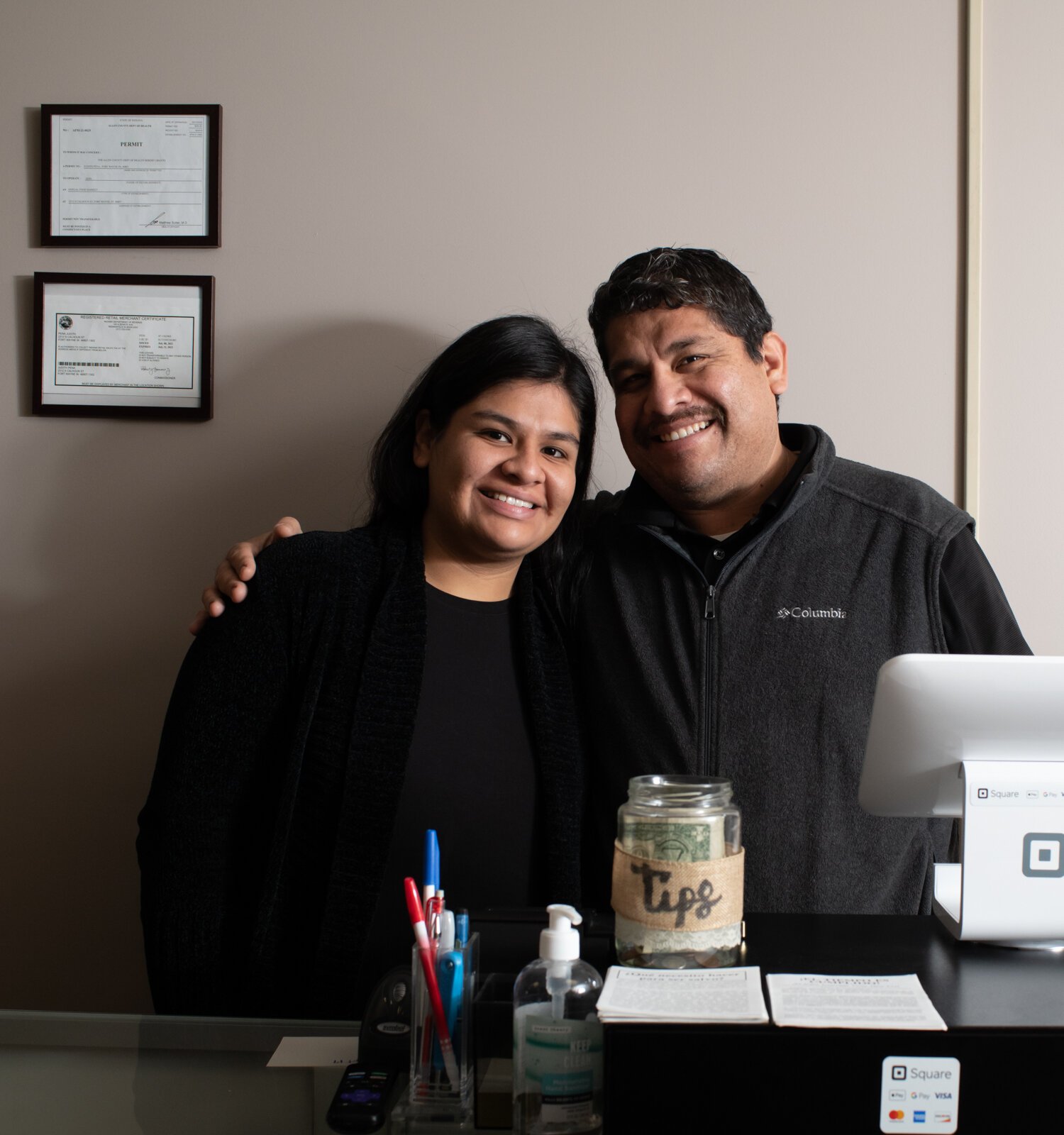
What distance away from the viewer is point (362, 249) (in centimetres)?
199

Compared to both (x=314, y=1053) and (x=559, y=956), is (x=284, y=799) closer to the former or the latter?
(x=314, y=1053)

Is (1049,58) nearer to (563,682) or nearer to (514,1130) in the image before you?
(563,682)

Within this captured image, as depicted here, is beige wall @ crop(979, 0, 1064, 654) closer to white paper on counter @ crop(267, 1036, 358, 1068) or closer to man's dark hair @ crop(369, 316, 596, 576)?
man's dark hair @ crop(369, 316, 596, 576)

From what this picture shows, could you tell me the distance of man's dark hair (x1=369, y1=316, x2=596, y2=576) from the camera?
161cm

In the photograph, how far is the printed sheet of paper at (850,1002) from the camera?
0.75 m

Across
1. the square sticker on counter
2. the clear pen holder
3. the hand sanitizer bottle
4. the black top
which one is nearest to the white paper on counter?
the clear pen holder

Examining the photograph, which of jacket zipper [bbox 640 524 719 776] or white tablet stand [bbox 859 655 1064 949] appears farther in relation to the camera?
jacket zipper [bbox 640 524 719 776]

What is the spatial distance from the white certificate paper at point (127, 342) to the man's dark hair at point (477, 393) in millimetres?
510

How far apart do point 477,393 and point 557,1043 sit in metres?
1.07

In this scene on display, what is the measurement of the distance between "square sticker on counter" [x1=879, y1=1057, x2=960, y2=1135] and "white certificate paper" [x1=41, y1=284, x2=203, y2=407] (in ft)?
5.69

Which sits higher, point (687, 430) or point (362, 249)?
point (362, 249)

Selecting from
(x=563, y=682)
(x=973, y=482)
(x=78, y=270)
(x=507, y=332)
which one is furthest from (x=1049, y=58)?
(x=78, y=270)

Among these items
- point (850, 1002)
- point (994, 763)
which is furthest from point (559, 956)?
point (994, 763)

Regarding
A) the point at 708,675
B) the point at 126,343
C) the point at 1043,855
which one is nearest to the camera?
the point at 1043,855
